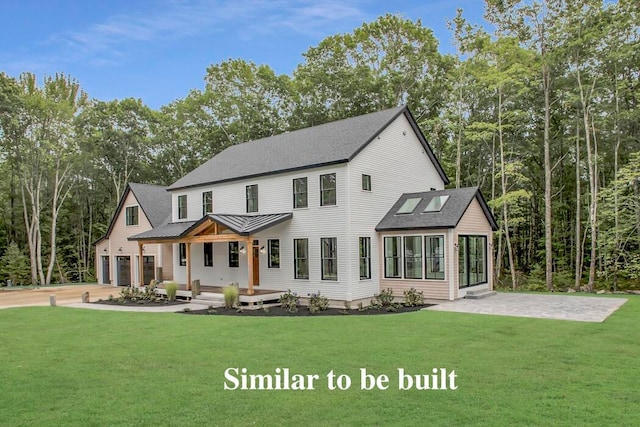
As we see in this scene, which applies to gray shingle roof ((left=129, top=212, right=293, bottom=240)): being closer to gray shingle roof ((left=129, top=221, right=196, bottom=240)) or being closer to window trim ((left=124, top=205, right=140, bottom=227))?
gray shingle roof ((left=129, top=221, right=196, bottom=240))

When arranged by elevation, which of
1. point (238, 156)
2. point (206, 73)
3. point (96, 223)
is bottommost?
point (96, 223)

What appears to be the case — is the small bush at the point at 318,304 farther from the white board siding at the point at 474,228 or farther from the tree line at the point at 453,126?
the tree line at the point at 453,126

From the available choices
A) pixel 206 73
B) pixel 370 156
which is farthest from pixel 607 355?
pixel 206 73

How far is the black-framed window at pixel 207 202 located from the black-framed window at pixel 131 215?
6.85 m

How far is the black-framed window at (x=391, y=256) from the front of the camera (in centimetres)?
1666

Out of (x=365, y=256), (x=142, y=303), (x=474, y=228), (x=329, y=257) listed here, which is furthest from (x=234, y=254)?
(x=474, y=228)

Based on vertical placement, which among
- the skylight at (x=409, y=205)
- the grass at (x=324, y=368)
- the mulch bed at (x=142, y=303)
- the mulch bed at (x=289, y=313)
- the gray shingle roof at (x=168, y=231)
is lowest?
the mulch bed at (x=142, y=303)

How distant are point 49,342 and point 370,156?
1137 centimetres

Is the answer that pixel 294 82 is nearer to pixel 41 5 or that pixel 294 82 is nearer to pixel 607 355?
pixel 41 5

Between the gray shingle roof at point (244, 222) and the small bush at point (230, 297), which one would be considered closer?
the small bush at point (230, 297)

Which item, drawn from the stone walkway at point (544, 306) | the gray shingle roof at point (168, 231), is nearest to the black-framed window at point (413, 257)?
the stone walkway at point (544, 306)

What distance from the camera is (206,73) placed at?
111 ft

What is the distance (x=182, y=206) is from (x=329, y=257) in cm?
956

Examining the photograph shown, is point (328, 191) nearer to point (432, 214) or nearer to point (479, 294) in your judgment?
point (432, 214)
